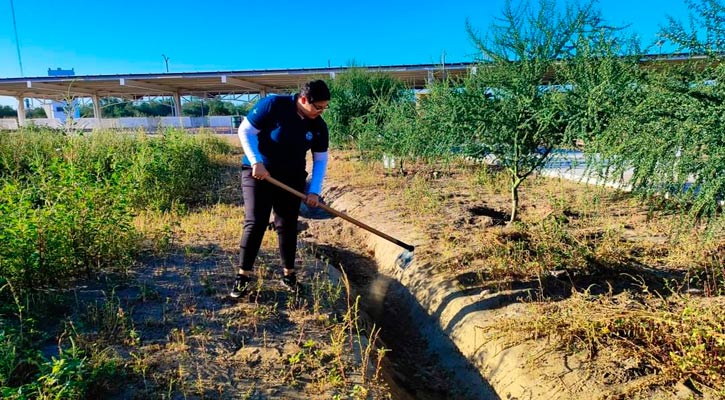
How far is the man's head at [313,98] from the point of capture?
3660mm

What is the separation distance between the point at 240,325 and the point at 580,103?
403cm

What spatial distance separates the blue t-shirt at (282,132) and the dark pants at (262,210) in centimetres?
14

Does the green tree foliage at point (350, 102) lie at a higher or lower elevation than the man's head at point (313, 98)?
higher

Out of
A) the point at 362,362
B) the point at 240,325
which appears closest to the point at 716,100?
the point at 362,362

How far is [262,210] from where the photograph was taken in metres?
3.86

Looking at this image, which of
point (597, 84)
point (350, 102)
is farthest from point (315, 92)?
point (350, 102)

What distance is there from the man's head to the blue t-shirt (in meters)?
0.10

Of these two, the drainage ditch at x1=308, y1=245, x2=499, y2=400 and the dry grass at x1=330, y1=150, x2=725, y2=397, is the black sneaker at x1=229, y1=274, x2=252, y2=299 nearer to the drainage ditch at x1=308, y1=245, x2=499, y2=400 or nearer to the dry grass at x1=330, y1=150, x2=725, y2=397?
the drainage ditch at x1=308, y1=245, x2=499, y2=400

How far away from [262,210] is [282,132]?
69 cm

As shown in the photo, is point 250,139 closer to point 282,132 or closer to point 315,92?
point 282,132

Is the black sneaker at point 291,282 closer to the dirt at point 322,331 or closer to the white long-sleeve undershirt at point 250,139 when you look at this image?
the dirt at point 322,331

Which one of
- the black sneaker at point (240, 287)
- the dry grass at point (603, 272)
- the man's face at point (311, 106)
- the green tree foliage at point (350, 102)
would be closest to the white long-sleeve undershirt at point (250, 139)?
the man's face at point (311, 106)

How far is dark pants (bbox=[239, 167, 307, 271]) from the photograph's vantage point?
3.83m

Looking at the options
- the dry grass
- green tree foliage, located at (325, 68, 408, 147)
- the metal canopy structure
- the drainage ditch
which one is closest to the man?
the drainage ditch
